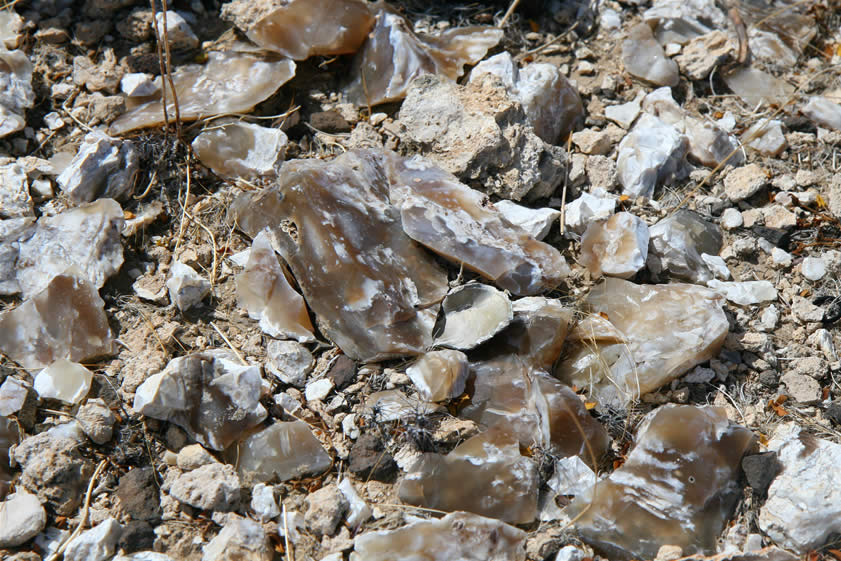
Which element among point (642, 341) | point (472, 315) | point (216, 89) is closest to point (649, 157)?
point (642, 341)

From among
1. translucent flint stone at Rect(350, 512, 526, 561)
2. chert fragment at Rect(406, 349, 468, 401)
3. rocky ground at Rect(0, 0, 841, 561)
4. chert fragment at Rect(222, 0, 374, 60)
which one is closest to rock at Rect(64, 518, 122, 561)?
rocky ground at Rect(0, 0, 841, 561)

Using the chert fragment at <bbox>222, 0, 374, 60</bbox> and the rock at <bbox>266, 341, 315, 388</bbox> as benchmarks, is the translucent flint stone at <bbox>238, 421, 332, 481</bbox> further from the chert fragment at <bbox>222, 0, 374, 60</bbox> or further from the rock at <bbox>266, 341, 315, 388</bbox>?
the chert fragment at <bbox>222, 0, 374, 60</bbox>

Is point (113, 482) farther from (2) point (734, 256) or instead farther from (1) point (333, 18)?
(2) point (734, 256)

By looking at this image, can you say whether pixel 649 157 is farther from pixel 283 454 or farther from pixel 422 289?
pixel 283 454


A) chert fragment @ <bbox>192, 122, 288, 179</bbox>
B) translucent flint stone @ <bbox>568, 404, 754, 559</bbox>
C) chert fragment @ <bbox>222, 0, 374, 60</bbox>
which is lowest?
translucent flint stone @ <bbox>568, 404, 754, 559</bbox>

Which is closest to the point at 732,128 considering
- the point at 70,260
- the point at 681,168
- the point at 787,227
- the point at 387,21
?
the point at 681,168

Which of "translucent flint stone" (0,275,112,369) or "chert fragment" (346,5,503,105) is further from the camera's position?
"chert fragment" (346,5,503,105)
